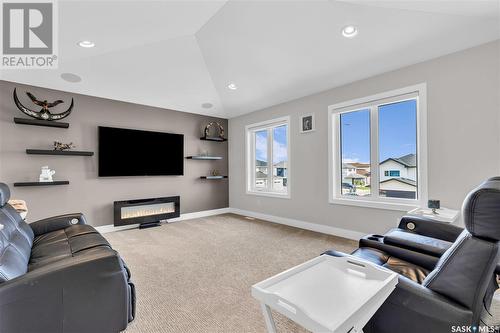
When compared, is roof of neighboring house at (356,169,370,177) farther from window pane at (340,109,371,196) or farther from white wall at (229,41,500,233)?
white wall at (229,41,500,233)

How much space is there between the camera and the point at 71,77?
3.68 metres

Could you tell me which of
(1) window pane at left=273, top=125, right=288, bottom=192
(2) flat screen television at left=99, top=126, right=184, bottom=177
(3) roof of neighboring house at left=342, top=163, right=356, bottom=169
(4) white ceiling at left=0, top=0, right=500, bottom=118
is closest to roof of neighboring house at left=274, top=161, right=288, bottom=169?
(1) window pane at left=273, top=125, right=288, bottom=192

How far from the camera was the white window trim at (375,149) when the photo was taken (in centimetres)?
303

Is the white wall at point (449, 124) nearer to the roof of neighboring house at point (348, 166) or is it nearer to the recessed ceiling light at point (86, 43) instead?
the roof of neighboring house at point (348, 166)

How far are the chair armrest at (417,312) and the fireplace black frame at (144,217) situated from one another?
446cm

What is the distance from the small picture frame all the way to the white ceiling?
1.54 ft

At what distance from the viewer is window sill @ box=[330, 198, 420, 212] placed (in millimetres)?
3148

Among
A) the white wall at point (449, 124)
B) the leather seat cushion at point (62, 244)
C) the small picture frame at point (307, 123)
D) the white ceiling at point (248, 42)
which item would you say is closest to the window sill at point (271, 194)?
the white wall at point (449, 124)

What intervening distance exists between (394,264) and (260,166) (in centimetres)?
411

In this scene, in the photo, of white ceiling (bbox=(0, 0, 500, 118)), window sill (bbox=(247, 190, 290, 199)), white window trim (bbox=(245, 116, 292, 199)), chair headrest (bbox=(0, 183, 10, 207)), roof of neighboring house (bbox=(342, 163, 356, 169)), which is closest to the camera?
chair headrest (bbox=(0, 183, 10, 207))

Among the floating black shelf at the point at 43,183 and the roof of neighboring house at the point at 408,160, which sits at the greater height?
the roof of neighboring house at the point at 408,160

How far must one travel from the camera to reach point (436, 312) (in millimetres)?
1032

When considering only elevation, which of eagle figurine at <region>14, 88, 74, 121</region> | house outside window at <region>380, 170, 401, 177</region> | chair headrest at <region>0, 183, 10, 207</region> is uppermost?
eagle figurine at <region>14, 88, 74, 121</region>

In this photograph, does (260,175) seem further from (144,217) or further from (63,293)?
(63,293)
